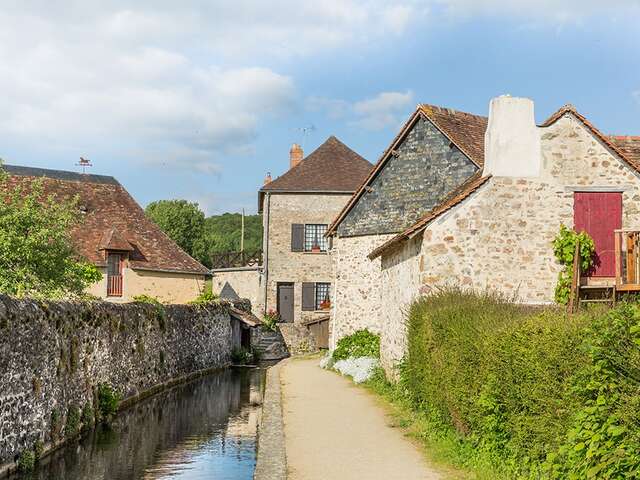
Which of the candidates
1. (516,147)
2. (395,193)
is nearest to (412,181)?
(395,193)

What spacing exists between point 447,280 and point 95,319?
7.08 m

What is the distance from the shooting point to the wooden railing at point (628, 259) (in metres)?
14.7

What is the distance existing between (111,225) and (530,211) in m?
23.0

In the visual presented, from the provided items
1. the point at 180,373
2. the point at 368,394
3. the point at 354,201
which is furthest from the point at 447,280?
the point at 180,373

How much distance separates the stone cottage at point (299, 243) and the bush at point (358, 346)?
1177cm

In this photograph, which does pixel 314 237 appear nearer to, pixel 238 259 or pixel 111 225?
pixel 238 259

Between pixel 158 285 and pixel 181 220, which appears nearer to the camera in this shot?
pixel 158 285

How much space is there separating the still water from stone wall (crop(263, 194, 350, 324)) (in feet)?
59.1

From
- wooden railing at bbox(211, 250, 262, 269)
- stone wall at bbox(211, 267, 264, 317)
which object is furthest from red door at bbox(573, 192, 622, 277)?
wooden railing at bbox(211, 250, 262, 269)

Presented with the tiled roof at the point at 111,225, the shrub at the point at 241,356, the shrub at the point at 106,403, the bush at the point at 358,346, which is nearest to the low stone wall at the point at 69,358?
the shrub at the point at 106,403

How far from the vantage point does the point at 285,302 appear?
128 feet

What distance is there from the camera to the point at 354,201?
A: 2559cm

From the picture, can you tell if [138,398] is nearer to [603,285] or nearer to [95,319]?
[95,319]

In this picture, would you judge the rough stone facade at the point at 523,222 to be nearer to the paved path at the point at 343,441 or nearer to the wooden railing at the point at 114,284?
the paved path at the point at 343,441
